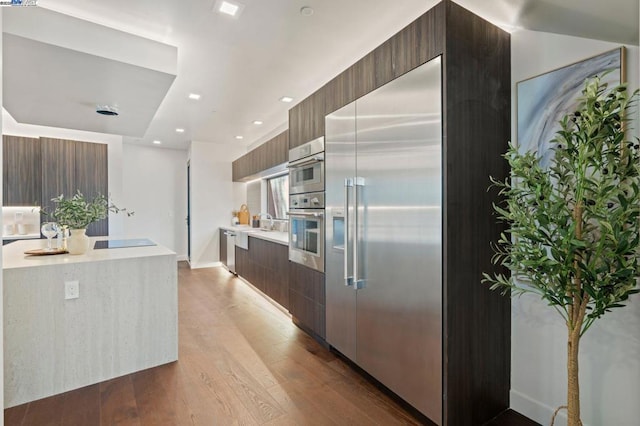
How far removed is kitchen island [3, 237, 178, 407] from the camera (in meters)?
Result: 2.01

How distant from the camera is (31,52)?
7.40 ft

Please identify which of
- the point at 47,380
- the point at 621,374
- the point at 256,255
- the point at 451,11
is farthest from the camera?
the point at 256,255

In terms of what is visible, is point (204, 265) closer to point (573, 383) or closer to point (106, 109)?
point (106, 109)

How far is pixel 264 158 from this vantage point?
492cm

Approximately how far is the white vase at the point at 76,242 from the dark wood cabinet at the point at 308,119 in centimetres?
207

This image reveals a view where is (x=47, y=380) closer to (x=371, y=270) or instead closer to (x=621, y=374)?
(x=371, y=270)

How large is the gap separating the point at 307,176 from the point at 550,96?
1.95 meters

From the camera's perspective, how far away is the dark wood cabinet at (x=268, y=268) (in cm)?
358

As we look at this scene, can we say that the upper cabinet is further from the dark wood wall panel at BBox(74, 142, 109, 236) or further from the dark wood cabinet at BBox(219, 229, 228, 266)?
the dark wood wall panel at BBox(74, 142, 109, 236)

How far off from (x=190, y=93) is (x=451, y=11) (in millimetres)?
3341

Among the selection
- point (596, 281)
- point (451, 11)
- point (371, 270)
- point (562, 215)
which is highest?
point (451, 11)

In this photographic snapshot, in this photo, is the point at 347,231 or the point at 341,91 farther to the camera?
the point at 341,91

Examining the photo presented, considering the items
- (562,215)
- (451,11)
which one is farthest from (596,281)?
(451,11)

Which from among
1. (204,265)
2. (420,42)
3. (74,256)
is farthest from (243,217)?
(420,42)
